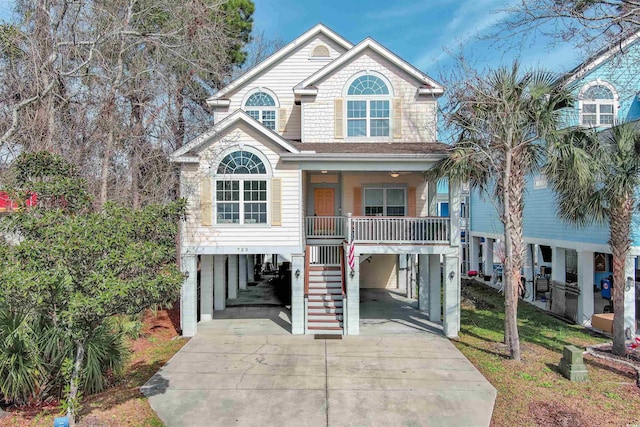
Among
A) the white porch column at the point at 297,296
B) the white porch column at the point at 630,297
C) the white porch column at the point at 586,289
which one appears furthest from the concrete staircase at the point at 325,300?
the white porch column at the point at 630,297

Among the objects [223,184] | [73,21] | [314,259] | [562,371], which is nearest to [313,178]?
[314,259]

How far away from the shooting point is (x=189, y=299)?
12680 millimetres

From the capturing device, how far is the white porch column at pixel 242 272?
20.4m

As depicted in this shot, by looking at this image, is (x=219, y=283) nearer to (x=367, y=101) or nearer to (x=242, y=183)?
(x=242, y=183)

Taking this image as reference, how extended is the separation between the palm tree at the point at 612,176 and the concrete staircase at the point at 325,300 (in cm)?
784

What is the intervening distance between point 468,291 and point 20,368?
730 inches

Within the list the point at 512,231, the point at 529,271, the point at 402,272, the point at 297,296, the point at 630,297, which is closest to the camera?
the point at 512,231

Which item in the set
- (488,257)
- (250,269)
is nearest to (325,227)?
(250,269)

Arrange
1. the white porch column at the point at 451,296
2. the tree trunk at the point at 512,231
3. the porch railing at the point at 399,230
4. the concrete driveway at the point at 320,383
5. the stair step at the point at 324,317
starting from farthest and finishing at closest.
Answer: the stair step at the point at 324,317 < the porch railing at the point at 399,230 < the white porch column at the point at 451,296 < the tree trunk at the point at 512,231 < the concrete driveway at the point at 320,383

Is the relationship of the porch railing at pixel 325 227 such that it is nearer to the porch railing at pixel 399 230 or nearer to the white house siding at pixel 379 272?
the porch railing at pixel 399 230

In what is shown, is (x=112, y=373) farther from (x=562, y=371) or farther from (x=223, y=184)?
(x=562, y=371)

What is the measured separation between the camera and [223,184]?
12.7 metres

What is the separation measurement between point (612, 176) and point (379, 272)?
11.2 m

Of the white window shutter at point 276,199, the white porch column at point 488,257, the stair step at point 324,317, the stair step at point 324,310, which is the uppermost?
the white window shutter at point 276,199
